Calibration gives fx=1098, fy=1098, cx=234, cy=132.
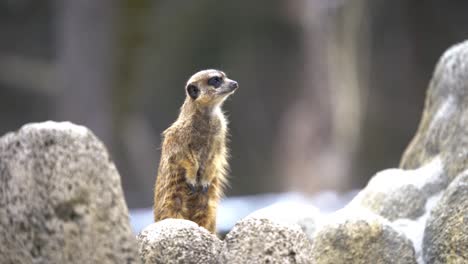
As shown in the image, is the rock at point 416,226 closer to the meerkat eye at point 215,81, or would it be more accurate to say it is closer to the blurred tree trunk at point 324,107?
the meerkat eye at point 215,81

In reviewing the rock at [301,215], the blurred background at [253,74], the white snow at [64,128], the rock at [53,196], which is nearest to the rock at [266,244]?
the rock at [53,196]

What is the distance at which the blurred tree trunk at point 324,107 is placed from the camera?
11.0m

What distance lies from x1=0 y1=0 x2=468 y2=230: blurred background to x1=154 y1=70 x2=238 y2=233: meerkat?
21.0 feet

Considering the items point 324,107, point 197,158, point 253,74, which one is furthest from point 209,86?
point 253,74

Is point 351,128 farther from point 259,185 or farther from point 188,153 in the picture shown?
point 188,153

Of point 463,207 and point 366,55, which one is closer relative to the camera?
point 463,207

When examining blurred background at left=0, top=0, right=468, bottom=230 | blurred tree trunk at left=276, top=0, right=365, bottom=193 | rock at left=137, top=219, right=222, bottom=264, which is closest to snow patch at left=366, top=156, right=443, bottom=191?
rock at left=137, top=219, right=222, bottom=264

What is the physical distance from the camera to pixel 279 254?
280cm

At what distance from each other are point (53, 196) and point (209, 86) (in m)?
Result: 1.33

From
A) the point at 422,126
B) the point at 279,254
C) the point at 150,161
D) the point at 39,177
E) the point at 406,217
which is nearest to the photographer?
the point at 39,177

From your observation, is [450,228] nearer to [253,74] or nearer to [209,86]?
[209,86]

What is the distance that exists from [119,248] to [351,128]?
29.1 feet

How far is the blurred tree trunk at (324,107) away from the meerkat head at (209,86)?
23.5 ft

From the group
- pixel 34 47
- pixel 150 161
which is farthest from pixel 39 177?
pixel 34 47
